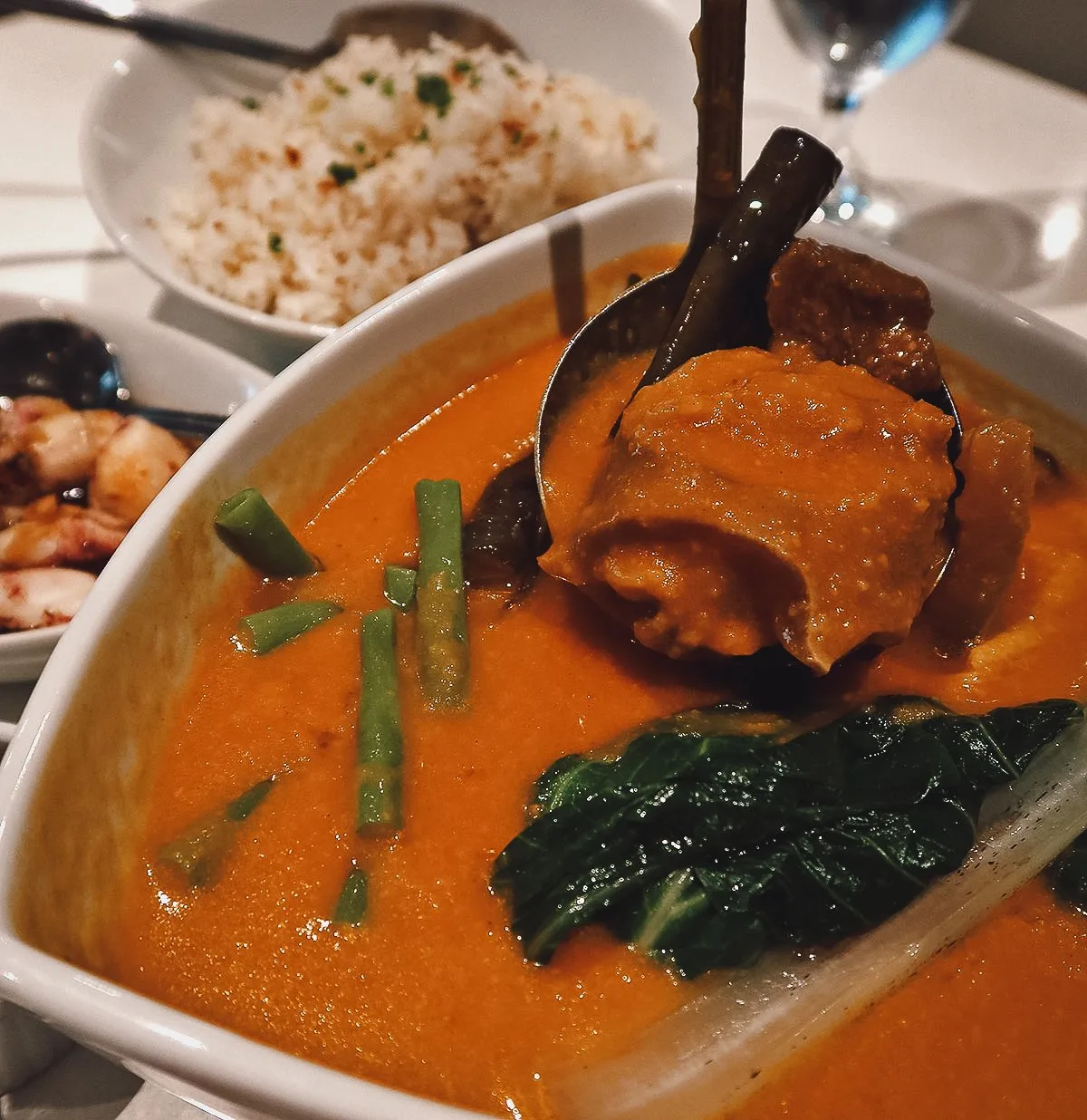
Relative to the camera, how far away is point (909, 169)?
2.78m

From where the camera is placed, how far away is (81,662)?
115 centimetres

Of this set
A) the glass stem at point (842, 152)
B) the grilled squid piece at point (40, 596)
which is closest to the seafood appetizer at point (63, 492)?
the grilled squid piece at point (40, 596)

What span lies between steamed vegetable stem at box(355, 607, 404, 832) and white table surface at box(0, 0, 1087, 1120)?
114 cm

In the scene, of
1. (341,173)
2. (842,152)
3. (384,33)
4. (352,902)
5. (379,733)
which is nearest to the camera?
(352,902)

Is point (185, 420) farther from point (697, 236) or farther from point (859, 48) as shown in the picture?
point (859, 48)

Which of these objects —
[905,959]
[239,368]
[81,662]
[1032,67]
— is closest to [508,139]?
[239,368]

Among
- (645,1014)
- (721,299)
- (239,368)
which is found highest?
(721,299)

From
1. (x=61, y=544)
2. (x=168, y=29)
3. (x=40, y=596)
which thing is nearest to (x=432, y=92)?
(x=168, y=29)

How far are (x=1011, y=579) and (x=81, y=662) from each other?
1296 millimetres

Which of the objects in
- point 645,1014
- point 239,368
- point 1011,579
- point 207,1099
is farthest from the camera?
point 239,368

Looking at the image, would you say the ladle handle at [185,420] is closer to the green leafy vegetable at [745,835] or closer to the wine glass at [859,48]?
the green leafy vegetable at [745,835]

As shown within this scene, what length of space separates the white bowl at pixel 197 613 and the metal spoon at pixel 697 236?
0.59 feet

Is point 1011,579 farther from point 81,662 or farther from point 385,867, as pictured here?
point 81,662

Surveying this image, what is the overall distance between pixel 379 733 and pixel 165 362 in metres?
1.27
